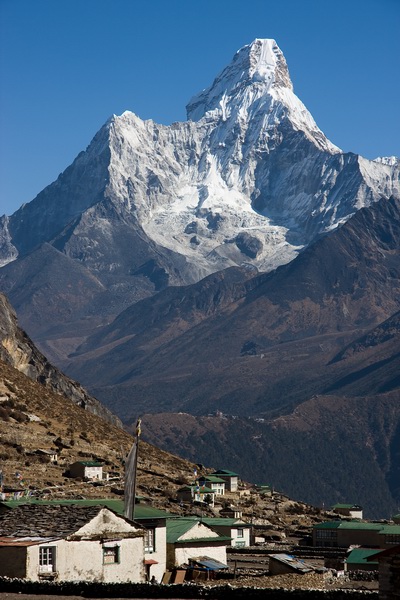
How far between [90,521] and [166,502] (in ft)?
198

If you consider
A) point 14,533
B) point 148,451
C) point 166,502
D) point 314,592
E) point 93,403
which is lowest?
point 314,592

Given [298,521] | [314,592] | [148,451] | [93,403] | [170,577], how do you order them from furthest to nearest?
[93,403] < [148,451] < [298,521] < [170,577] < [314,592]

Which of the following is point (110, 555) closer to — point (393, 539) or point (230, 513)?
point (393, 539)

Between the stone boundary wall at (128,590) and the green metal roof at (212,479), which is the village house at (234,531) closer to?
the stone boundary wall at (128,590)

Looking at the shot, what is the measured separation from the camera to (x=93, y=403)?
197875mm

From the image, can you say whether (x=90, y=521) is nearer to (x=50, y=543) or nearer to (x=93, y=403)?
(x=50, y=543)

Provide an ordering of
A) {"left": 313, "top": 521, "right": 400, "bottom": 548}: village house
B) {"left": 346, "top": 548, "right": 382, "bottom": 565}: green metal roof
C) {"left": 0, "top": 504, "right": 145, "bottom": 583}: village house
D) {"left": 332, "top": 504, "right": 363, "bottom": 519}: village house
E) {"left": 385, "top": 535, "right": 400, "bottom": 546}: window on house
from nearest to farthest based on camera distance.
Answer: {"left": 0, "top": 504, "right": 145, "bottom": 583}: village house < {"left": 346, "top": 548, "right": 382, "bottom": 565}: green metal roof < {"left": 385, "top": 535, "right": 400, "bottom": 546}: window on house < {"left": 313, "top": 521, "right": 400, "bottom": 548}: village house < {"left": 332, "top": 504, "right": 363, "bottom": 519}: village house

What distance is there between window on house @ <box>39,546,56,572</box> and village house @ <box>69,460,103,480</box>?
64.0 meters

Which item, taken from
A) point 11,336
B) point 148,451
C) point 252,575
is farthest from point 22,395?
point 252,575

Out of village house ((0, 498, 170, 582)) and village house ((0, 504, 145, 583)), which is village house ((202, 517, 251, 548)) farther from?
village house ((0, 504, 145, 583))

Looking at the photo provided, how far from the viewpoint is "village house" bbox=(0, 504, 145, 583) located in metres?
45.9

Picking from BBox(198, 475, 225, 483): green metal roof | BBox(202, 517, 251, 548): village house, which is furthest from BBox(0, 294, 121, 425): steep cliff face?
BBox(202, 517, 251, 548): village house

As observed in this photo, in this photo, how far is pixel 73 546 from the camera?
4700 cm

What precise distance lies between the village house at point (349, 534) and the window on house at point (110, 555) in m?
40.6
